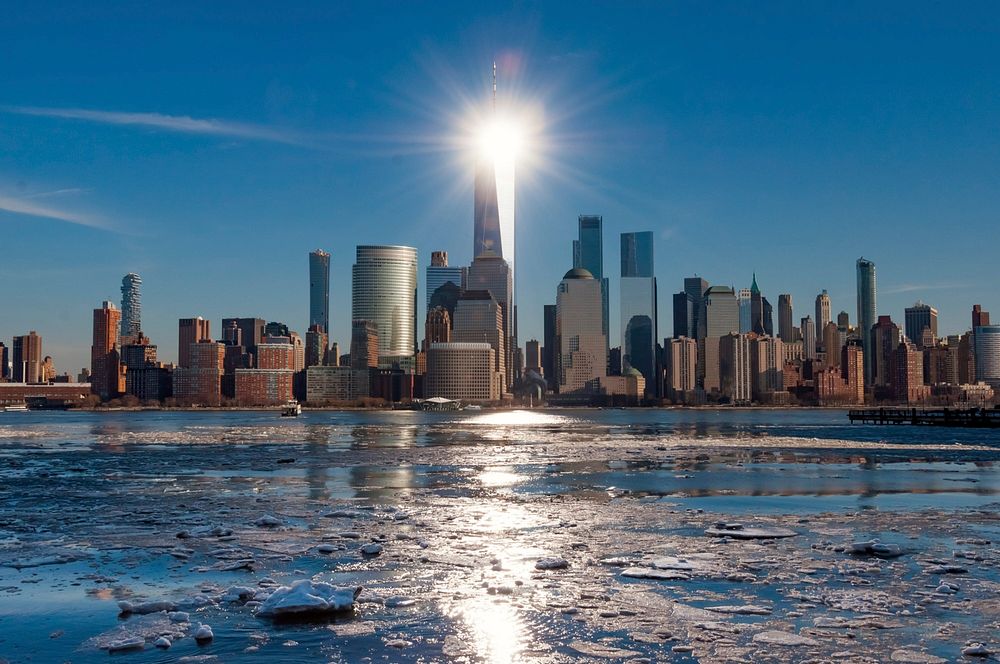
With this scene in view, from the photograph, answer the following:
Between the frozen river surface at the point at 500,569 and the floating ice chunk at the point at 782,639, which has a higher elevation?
the floating ice chunk at the point at 782,639

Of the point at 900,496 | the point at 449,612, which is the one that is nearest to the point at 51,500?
the point at 449,612

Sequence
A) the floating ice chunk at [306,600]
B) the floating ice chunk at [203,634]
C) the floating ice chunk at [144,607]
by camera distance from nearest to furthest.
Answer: the floating ice chunk at [203,634] → the floating ice chunk at [306,600] → the floating ice chunk at [144,607]

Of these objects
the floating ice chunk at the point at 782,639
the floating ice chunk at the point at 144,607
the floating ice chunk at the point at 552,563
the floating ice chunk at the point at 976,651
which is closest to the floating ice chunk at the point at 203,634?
the floating ice chunk at the point at 144,607

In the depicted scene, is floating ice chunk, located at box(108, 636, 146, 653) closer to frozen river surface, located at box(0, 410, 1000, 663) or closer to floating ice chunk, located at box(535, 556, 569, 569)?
frozen river surface, located at box(0, 410, 1000, 663)

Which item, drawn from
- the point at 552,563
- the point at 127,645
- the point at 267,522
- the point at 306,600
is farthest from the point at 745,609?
the point at 267,522

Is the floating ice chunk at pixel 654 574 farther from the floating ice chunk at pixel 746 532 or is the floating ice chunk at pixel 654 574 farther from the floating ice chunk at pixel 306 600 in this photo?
the floating ice chunk at pixel 306 600

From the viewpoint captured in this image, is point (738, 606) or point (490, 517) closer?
point (738, 606)

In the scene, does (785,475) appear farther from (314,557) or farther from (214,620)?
(214,620)

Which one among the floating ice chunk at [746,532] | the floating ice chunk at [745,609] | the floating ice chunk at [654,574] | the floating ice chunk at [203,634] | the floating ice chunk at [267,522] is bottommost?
the floating ice chunk at [746,532]
